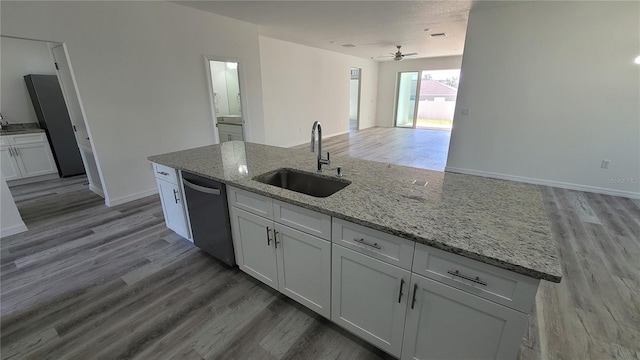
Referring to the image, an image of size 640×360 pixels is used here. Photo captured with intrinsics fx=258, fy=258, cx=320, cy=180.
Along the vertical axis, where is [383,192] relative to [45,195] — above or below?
above

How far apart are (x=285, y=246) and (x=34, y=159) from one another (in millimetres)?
5453

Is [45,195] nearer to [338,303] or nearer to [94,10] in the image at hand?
[94,10]

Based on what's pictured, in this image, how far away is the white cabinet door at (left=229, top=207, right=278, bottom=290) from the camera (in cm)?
174

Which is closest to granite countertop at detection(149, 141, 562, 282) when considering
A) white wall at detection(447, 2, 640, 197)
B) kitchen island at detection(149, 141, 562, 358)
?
kitchen island at detection(149, 141, 562, 358)

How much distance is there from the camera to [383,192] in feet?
5.08

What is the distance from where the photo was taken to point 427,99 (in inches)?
400

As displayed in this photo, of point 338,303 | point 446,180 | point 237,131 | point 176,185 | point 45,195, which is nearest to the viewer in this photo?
point 338,303

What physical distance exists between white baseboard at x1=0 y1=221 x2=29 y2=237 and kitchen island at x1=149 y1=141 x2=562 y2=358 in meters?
2.77

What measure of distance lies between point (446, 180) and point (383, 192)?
1.72 feet

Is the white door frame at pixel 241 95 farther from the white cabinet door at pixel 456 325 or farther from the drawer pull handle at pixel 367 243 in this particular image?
the white cabinet door at pixel 456 325

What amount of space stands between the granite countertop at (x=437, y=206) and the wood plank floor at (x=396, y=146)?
363cm

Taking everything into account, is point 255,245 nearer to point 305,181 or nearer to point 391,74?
point 305,181

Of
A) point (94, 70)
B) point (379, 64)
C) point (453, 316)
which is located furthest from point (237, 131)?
point (379, 64)

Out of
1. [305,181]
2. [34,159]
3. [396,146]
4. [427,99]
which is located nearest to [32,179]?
[34,159]
